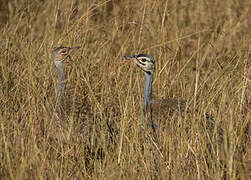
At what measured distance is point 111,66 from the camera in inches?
222

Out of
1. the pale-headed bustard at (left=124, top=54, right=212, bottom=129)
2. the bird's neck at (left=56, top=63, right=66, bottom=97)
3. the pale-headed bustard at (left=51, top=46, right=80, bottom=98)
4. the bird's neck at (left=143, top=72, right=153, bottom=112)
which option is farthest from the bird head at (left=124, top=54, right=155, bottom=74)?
the bird's neck at (left=56, top=63, right=66, bottom=97)

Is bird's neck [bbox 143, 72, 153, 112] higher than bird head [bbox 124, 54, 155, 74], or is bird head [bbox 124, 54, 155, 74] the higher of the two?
bird head [bbox 124, 54, 155, 74]

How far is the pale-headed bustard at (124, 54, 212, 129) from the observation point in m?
4.73

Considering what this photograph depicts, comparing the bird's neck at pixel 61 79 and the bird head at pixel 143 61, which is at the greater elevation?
the bird head at pixel 143 61

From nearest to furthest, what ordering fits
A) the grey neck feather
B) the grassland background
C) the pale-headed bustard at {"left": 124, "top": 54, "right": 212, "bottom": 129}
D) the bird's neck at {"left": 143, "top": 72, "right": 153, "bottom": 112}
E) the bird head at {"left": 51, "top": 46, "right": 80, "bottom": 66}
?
the grassland background < the pale-headed bustard at {"left": 124, "top": 54, "right": 212, "bottom": 129} < the grey neck feather < the bird's neck at {"left": 143, "top": 72, "right": 153, "bottom": 112} < the bird head at {"left": 51, "top": 46, "right": 80, "bottom": 66}

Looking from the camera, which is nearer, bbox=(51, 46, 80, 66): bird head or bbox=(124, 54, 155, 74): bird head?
bbox=(124, 54, 155, 74): bird head

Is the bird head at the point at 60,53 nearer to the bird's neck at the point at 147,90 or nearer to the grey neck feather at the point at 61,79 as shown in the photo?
the grey neck feather at the point at 61,79

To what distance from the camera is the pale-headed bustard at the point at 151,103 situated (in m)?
4.73

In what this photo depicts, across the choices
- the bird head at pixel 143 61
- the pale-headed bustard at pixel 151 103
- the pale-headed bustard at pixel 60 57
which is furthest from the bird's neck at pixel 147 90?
the pale-headed bustard at pixel 60 57

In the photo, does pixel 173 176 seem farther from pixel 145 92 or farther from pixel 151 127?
pixel 145 92

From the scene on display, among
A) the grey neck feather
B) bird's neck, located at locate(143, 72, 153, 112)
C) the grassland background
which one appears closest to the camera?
the grassland background

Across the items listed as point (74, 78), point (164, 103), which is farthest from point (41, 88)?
point (164, 103)

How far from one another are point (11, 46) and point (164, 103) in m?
1.92

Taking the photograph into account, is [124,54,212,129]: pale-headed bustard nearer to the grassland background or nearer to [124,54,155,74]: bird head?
[124,54,155,74]: bird head
